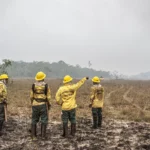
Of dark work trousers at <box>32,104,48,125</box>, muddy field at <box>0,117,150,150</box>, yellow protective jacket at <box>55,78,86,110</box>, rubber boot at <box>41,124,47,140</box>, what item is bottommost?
muddy field at <box>0,117,150,150</box>

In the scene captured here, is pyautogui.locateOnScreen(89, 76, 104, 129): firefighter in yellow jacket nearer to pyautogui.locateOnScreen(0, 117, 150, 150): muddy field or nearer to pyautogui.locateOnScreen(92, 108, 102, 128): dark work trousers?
pyautogui.locateOnScreen(92, 108, 102, 128): dark work trousers

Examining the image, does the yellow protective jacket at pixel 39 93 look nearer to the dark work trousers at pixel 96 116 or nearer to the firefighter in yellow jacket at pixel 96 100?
the firefighter in yellow jacket at pixel 96 100

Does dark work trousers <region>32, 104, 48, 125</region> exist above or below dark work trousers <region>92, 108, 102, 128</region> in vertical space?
above

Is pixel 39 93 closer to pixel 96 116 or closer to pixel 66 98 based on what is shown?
pixel 66 98

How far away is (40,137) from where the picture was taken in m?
10.5

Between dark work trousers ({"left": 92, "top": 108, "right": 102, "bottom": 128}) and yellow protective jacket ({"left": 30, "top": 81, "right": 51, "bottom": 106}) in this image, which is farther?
dark work trousers ({"left": 92, "top": 108, "right": 102, "bottom": 128})

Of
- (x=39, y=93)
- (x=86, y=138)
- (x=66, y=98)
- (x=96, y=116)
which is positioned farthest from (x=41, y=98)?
(x=96, y=116)

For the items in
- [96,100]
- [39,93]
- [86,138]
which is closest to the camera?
[39,93]

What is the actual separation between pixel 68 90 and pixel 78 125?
281cm

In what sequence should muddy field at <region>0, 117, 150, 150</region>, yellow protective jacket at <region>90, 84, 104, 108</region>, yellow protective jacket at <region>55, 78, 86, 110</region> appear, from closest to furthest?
muddy field at <region>0, 117, 150, 150</region> → yellow protective jacket at <region>55, 78, 86, 110</region> → yellow protective jacket at <region>90, 84, 104, 108</region>

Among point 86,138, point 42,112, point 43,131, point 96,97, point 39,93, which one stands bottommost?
point 86,138

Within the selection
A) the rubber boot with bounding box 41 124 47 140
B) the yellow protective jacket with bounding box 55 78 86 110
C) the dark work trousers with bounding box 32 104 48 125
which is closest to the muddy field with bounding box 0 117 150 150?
the rubber boot with bounding box 41 124 47 140

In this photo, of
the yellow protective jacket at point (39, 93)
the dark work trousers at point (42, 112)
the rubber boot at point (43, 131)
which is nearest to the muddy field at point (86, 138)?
the rubber boot at point (43, 131)

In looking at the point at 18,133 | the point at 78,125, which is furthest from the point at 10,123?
the point at 78,125
